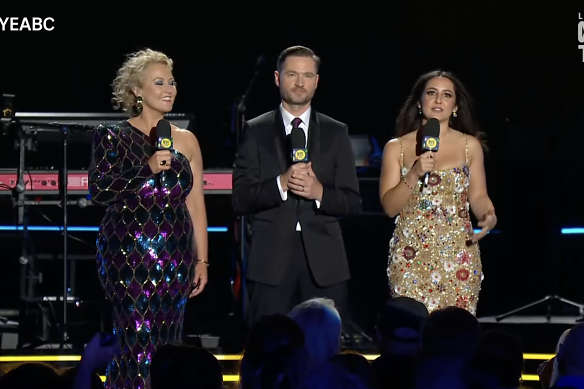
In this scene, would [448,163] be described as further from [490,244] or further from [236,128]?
[490,244]

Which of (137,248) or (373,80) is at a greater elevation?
(373,80)

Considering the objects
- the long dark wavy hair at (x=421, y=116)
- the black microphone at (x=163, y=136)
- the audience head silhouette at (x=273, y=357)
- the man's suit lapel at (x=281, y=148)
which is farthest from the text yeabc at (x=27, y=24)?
the audience head silhouette at (x=273, y=357)

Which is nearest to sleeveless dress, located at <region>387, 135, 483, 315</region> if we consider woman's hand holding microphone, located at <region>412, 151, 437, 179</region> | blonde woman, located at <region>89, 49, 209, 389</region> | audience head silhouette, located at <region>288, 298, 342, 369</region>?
woman's hand holding microphone, located at <region>412, 151, 437, 179</region>

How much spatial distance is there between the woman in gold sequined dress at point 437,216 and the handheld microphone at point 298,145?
1.68ft

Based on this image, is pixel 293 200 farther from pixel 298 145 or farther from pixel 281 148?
pixel 298 145

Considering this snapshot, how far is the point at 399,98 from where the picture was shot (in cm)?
857

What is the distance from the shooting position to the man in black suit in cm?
478

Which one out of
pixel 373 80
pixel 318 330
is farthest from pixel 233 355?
pixel 373 80

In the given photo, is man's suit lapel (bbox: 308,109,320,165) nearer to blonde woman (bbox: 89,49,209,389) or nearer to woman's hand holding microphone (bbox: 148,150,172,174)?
blonde woman (bbox: 89,49,209,389)

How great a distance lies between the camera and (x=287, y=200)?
4.83 meters

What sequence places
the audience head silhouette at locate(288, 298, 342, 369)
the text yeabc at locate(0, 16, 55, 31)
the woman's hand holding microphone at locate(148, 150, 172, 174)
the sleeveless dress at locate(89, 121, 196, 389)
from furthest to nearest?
the text yeabc at locate(0, 16, 55, 31), the sleeveless dress at locate(89, 121, 196, 389), the woman's hand holding microphone at locate(148, 150, 172, 174), the audience head silhouette at locate(288, 298, 342, 369)

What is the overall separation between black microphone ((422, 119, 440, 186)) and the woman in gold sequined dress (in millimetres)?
175

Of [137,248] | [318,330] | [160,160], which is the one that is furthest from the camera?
[137,248]

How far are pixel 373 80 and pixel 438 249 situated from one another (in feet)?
13.2
